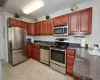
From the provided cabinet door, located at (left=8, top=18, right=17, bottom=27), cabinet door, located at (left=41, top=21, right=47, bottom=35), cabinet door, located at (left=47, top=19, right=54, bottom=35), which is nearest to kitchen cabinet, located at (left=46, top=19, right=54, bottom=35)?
cabinet door, located at (left=47, top=19, right=54, bottom=35)

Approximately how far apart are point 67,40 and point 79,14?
3.68 feet

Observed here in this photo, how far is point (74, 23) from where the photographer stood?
99.3 inches

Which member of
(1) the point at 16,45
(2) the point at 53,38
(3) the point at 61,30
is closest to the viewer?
(3) the point at 61,30

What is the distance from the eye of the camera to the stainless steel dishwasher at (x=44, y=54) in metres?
3.14

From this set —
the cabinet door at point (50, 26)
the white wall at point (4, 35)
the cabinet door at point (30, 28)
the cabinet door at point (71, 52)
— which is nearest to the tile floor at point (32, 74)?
the cabinet door at point (71, 52)

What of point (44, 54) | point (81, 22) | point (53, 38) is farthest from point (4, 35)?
point (81, 22)

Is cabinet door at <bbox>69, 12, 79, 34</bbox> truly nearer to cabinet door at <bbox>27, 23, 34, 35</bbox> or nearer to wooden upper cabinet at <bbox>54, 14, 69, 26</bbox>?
wooden upper cabinet at <bbox>54, 14, 69, 26</bbox>

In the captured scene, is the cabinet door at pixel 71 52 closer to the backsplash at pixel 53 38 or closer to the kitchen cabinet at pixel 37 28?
the backsplash at pixel 53 38

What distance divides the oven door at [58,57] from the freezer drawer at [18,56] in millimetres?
1558

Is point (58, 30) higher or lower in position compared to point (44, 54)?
higher

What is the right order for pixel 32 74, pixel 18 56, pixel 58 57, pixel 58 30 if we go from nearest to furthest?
1. pixel 32 74
2. pixel 58 57
3. pixel 58 30
4. pixel 18 56

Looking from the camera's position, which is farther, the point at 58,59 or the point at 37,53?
the point at 37,53

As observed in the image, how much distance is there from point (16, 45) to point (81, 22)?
9.46 feet

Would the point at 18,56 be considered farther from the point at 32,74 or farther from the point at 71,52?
the point at 71,52
